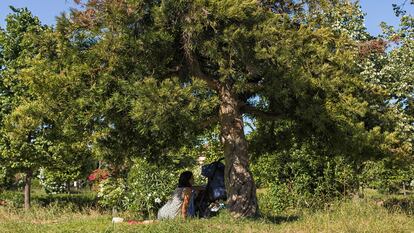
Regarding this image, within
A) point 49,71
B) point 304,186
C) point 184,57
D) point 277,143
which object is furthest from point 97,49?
point 304,186

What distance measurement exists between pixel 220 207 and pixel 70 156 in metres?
6.93

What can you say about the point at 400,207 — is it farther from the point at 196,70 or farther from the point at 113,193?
the point at 113,193

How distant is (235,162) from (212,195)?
1.01 m

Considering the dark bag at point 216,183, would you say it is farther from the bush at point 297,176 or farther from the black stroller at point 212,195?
the bush at point 297,176

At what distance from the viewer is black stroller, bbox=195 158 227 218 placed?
8.87 meters

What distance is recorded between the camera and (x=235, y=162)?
835 cm

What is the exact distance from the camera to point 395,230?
7.45 metres

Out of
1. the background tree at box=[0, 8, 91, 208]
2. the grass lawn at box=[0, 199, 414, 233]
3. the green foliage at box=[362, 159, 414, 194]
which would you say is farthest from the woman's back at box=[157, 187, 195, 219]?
the green foliage at box=[362, 159, 414, 194]

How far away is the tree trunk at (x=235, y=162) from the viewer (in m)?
8.30

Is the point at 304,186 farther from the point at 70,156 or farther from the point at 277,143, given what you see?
the point at 70,156

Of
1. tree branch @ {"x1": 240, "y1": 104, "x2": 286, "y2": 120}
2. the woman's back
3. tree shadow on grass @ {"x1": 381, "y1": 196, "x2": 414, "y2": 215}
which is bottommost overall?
tree shadow on grass @ {"x1": 381, "y1": 196, "x2": 414, "y2": 215}

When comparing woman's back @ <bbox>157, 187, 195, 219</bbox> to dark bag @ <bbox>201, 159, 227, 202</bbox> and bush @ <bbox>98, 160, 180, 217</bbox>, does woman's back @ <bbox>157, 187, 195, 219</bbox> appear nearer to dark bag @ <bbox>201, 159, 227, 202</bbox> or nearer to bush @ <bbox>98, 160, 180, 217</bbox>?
dark bag @ <bbox>201, 159, 227, 202</bbox>

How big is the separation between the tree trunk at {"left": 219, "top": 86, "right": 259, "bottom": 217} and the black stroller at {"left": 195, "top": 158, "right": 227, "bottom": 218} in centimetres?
50

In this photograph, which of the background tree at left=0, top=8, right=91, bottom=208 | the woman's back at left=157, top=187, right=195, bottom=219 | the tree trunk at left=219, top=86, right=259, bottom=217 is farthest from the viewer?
the background tree at left=0, top=8, right=91, bottom=208
